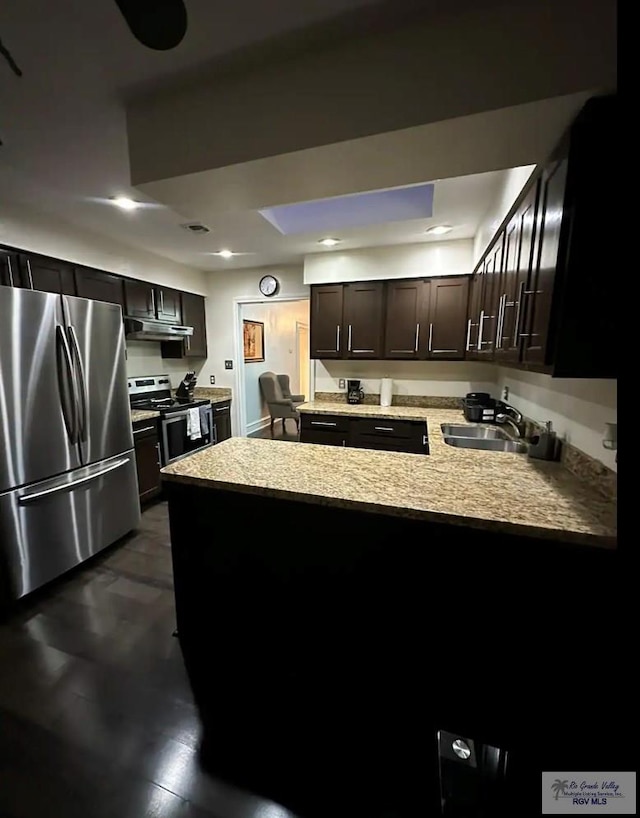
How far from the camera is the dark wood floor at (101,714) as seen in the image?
1136 mm

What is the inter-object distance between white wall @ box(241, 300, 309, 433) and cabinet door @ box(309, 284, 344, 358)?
246 cm

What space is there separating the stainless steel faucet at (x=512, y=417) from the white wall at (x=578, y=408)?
0.26ft

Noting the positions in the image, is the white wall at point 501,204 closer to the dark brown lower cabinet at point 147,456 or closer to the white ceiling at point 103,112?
the white ceiling at point 103,112

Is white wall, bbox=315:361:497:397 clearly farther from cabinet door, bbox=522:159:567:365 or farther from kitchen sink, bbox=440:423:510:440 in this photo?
cabinet door, bbox=522:159:567:365

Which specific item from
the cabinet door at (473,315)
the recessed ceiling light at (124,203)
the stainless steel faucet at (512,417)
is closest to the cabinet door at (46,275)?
the recessed ceiling light at (124,203)

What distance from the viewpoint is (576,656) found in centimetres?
107

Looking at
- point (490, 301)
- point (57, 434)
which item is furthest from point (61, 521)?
point (490, 301)

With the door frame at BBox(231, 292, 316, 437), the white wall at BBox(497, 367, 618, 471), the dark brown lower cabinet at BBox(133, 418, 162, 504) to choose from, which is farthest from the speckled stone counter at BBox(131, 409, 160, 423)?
the white wall at BBox(497, 367, 618, 471)

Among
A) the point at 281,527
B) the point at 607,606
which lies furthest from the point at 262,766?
the point at 607,606

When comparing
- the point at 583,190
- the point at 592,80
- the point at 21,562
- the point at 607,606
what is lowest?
the point at 21,562

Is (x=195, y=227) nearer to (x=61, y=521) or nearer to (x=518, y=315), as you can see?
(x=61, y=521)

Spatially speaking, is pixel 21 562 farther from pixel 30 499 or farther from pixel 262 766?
pixel 262 766

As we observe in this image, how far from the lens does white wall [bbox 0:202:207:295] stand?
2496 mm

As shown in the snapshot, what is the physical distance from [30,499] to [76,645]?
87cm
